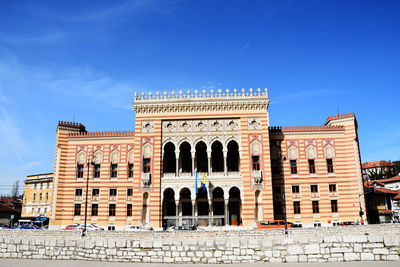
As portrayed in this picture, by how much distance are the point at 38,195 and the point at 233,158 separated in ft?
127

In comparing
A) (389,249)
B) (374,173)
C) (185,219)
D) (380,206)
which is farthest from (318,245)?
(374,173)

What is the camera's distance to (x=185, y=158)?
3938 cm

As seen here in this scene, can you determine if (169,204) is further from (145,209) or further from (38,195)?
(38,195)

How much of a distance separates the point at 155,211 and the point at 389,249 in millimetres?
23215

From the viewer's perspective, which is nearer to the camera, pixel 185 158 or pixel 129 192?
pixel 129 192

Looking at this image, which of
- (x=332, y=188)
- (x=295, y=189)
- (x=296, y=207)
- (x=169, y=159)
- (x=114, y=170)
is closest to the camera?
(x=296, y=207)

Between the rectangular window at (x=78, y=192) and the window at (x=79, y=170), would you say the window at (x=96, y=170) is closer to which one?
the window at (x=79, y=170)

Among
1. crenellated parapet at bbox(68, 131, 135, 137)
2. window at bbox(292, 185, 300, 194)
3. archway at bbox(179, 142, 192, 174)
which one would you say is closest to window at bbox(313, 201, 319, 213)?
Answer: window at bbox(292, 185, 300, 194)

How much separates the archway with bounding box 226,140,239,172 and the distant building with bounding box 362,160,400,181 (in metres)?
51.4

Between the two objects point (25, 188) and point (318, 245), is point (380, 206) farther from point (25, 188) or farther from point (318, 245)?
point (25, 188)

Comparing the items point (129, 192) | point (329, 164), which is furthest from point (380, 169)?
point (129, 192)

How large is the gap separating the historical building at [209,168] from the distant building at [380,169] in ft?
149

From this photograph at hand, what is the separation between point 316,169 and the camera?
124 ft

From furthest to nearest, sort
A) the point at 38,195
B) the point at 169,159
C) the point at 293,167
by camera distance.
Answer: the point at 38,195
the point at 169,159
the point at 293,167
